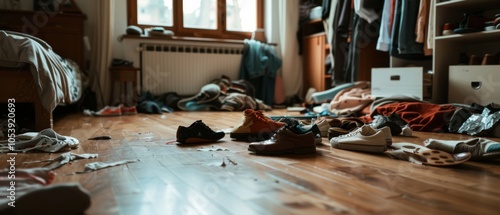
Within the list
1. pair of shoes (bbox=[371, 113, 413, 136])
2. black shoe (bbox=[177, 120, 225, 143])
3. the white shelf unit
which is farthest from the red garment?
black shoe (bbox=[177, 120, 225, 143])

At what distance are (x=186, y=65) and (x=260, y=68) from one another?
0.83 meters

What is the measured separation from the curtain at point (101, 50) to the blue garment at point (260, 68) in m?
1.47

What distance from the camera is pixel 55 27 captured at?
149 inches

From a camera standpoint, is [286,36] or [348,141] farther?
[286,36]

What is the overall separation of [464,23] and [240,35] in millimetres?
2706

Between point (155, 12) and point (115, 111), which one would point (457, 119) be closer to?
point (115, 111)

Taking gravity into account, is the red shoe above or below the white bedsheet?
below

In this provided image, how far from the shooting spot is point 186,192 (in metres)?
1.02

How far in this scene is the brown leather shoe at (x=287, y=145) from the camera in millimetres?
1558

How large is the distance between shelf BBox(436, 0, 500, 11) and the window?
2545 millimetres

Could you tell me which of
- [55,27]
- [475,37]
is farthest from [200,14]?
[475,37]

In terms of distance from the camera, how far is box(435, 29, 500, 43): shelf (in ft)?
8.48

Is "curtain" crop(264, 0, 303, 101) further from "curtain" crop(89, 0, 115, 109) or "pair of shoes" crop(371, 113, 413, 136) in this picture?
"pair of shoes" crop(371, 113, 413, 136)

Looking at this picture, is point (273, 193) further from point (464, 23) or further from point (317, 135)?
point (464, 23)
